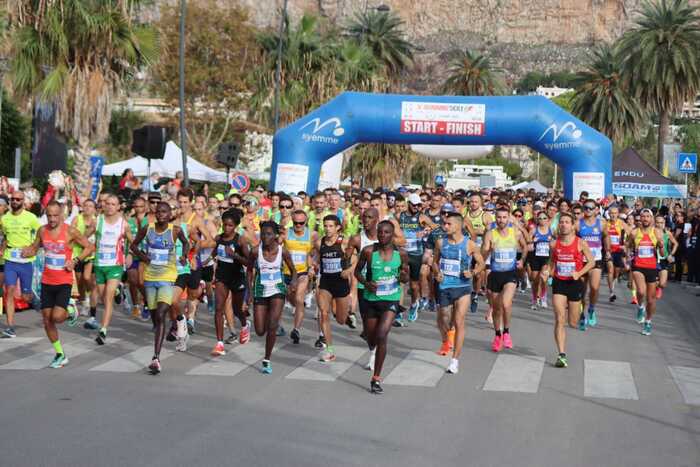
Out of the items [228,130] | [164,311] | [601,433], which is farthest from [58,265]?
[228,130]

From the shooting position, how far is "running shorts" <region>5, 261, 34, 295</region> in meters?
14.1

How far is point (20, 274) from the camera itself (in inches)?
559

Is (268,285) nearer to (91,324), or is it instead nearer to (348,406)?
(348,406)

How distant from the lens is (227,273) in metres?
12.6

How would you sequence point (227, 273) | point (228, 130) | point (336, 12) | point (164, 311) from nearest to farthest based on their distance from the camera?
point (164, 311), point (227, 273), point (228, 130), point (336, 12)

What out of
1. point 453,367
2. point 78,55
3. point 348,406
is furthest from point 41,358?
point 78,55

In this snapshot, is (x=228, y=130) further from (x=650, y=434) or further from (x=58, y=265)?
(x=650, y=434)

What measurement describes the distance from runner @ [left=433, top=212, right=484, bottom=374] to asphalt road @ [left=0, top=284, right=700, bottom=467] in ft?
2.13

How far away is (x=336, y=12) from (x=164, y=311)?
18395 centimetres

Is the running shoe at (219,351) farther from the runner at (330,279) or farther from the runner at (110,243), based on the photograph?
the runner at (110,243)

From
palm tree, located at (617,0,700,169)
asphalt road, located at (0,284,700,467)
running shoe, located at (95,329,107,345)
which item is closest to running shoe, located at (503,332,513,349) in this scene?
asphalt road, located at (0,284,700,467)

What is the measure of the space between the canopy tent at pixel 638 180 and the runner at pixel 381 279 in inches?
912

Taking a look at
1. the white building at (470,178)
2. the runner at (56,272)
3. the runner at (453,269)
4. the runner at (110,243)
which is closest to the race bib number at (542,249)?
the runner at (453,269)

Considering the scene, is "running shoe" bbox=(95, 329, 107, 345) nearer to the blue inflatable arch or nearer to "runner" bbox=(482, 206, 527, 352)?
"runner" bbox=(482, 206, 527, 352)
